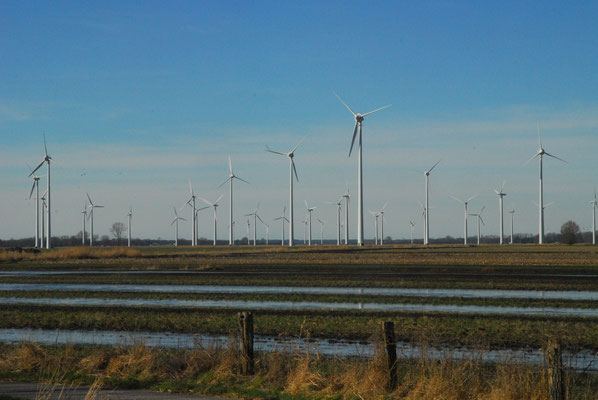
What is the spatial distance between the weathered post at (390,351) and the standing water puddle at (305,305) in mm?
15478

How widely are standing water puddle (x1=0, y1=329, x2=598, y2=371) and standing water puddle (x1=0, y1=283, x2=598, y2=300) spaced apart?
15492 mm

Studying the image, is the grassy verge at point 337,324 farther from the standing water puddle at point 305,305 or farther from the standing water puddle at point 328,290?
the standing water puddle at point 328,290

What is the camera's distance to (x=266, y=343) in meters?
21.0

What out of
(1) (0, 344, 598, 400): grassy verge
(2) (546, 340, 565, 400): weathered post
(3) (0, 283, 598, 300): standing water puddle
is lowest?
(3) (0, 283, 598, 300): standing water puddle

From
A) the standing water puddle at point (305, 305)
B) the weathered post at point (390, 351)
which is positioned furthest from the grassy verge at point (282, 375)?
the standing water puddle at point (305, 305)

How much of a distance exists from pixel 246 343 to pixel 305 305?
16704 mm

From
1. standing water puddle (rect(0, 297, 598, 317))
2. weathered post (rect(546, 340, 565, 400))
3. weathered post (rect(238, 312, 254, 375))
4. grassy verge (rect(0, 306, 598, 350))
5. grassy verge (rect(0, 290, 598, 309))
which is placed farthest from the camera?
grassy verge (rect(0, 290, 598, 309))

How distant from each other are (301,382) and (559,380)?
4750 millimetres

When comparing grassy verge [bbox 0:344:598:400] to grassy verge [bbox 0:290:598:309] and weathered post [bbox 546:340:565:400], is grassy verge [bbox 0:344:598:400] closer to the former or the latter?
weathered post [bbox 546:340:565:400]

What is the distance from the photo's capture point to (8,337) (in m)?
22.8

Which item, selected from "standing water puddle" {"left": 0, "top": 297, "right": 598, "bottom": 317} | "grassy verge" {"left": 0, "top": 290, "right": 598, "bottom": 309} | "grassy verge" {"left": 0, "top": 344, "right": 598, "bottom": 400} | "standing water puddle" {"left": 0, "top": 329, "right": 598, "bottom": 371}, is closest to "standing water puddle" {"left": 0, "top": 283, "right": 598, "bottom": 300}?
"grassy verge" {"left": 0, "top": 290, "right": 598, "bottom": 309}

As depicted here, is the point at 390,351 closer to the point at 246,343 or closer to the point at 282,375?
the point at 282,375

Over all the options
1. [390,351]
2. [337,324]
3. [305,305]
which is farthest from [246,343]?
[305,305]

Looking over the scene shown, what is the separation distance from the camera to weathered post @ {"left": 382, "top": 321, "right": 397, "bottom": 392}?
43.7 ft
